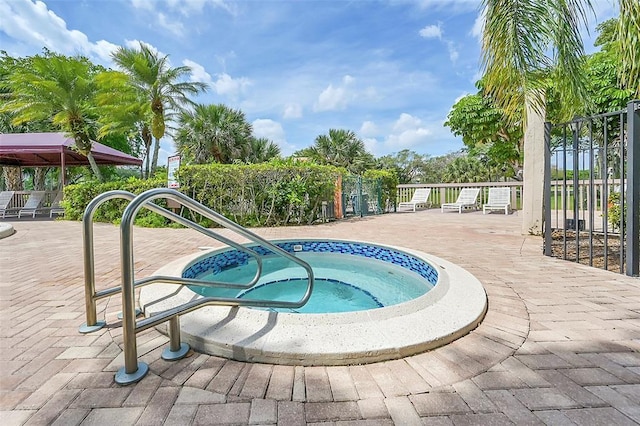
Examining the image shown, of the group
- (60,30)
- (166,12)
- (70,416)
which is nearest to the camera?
(70,416)

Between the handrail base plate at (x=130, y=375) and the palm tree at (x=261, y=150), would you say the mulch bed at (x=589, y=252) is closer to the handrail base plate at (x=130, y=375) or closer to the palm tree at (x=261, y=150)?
the handrail base plate at (x=130, y=375)

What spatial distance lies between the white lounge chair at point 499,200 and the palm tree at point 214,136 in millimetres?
14173

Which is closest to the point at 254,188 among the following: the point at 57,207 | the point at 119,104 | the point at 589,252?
the point at 589,252

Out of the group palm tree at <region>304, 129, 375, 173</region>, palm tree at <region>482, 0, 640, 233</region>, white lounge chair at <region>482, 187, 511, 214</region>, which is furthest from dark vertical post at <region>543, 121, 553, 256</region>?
palm tree at <region>304, 129, 375, 173</region>

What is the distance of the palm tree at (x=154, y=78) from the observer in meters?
13.5

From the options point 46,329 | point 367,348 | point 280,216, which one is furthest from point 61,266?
point 280,216

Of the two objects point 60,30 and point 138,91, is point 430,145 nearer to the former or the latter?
point 138,91

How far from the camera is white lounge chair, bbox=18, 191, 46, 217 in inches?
497

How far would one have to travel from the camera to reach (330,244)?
19.2 feet

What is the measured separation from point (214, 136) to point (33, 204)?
30.8 ft

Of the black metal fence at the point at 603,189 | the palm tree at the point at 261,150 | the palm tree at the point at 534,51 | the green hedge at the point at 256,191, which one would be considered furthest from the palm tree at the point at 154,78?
the black metal fence at the point at 603,189

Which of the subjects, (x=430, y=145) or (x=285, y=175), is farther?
(x=430, y=145)

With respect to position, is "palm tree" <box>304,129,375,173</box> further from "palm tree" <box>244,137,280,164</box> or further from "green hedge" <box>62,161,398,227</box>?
"green hedge" <box>62,161,398,227</box>

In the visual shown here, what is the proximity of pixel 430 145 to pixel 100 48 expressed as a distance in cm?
3656
